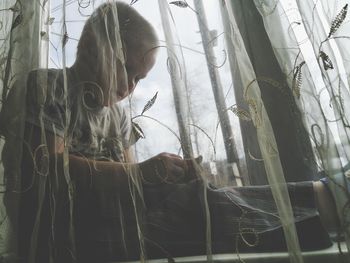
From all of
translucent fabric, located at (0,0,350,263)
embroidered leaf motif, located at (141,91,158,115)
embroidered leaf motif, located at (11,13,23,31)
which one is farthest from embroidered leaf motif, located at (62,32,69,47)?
embroidered leaf motif, located at (141,91,158,115)

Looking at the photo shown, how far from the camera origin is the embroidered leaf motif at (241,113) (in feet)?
1.76

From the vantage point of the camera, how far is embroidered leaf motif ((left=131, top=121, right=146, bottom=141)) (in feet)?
1.87

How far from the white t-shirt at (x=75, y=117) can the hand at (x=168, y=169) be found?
0.09 metres

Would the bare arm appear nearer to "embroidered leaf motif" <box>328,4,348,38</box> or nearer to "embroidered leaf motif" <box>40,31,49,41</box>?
"embroidered leaf motif" <box>40,31,49,41</box>

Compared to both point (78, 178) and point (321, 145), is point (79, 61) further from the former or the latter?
point (321, 145)

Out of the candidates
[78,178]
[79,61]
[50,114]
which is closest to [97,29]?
[79,61]

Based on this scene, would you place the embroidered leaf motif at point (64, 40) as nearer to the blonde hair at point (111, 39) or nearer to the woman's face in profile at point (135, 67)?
the blonde hair at point (111, 39)

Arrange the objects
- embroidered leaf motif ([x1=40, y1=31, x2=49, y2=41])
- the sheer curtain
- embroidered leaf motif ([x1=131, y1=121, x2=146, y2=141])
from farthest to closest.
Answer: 1. embroidered leaf motif ([x1=40, y1=31, x2=49, y2=41])
2. embroidered leaf motif ([x1=131, y1=121, x2=146, y2=141])
3. the sheer curtain

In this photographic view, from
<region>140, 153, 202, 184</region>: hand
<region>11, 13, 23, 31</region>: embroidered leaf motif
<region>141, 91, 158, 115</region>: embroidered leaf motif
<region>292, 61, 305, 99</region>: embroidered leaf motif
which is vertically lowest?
<region>140, 153, 202, 184</region>: hand

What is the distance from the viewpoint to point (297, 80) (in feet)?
1.64

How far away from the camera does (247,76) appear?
529 millimetres

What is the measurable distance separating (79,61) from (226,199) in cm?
48

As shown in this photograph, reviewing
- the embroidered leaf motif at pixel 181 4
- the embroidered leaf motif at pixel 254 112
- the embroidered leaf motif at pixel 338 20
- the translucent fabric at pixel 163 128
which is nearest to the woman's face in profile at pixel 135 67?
the translucent fabric at pixel 163 128

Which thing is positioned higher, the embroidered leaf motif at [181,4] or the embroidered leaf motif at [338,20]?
the embroidered leaf motif at [181,4]
